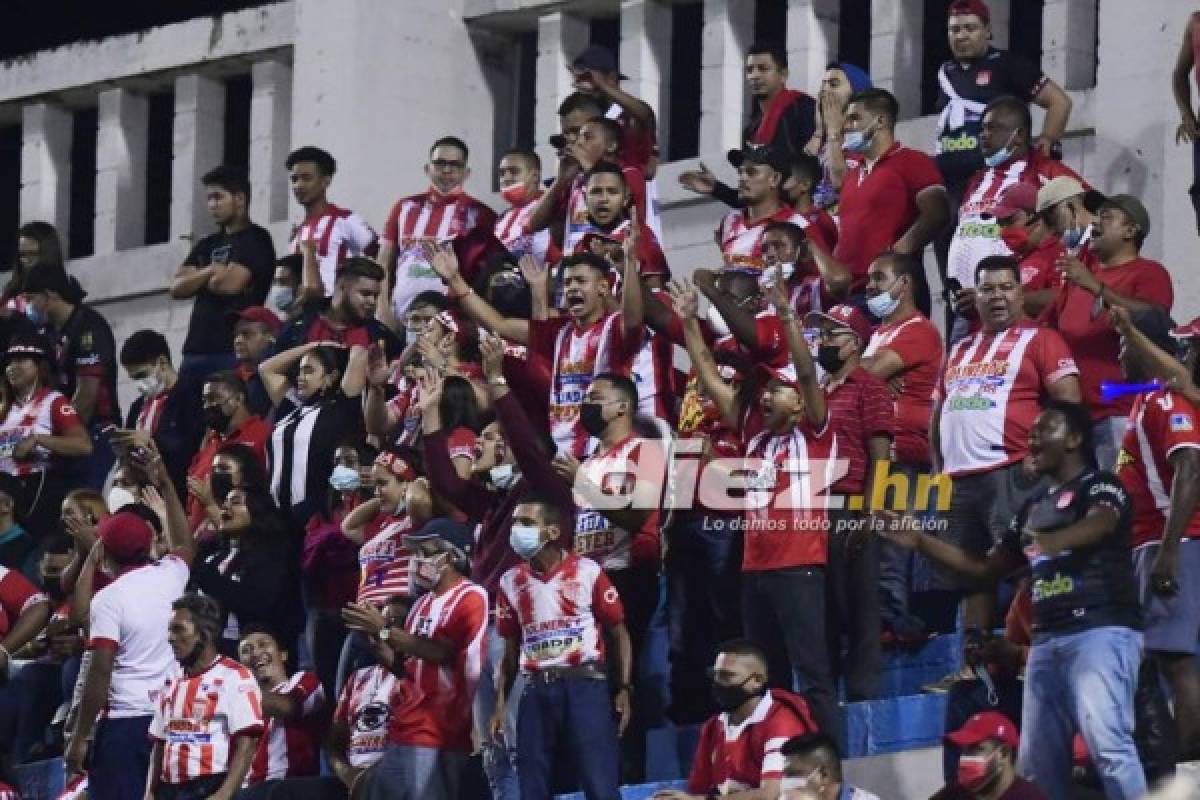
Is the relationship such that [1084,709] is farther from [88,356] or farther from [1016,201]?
[88,356]

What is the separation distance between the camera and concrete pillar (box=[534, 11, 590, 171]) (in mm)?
20812

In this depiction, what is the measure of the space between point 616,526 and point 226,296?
4.81 metres

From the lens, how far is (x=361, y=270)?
57.3ft

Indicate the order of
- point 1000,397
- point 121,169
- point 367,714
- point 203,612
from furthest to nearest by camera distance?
point 121,169, point 203,612, point 367,714, point 1000,397

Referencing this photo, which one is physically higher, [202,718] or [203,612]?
[203,612]

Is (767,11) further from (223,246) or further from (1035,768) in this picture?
(1035,768)

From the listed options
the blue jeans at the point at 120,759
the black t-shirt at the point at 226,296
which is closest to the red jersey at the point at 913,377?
the blue jeans at the point at 120,759

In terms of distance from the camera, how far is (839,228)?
16.3 metres

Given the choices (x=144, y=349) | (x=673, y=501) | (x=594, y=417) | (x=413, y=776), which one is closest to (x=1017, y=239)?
(x=673, y=501)

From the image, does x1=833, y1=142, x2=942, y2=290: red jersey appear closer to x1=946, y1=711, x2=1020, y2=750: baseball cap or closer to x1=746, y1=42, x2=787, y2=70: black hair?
x1=746, y1=42, x2=787, y2=70: black hair

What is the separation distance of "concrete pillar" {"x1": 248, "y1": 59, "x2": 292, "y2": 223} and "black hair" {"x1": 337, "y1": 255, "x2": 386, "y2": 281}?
4395mm

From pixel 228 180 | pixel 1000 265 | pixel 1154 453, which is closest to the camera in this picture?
pixel 1154 453

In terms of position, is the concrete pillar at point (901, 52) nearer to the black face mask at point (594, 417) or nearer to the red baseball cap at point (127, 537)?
the black face mask at point (594, 417)

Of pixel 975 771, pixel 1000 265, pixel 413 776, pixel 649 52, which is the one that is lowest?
pixel 413 776
